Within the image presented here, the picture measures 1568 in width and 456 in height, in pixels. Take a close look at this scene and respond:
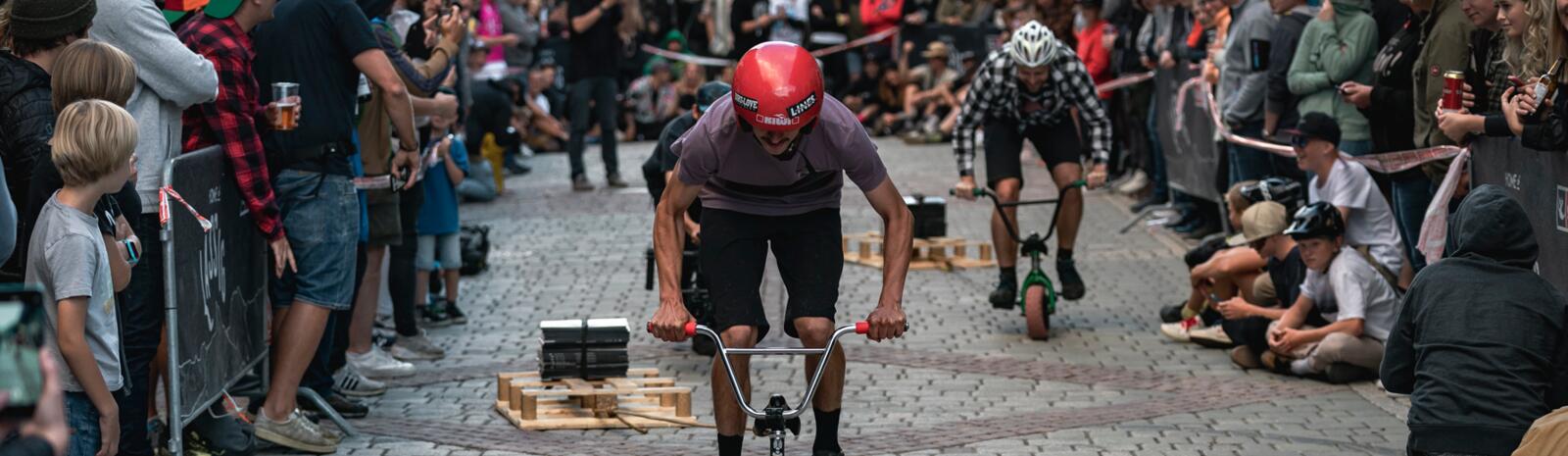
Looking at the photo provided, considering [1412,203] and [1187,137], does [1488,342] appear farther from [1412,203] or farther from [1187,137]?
[1187,137]

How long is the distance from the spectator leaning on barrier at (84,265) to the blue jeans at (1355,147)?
7048mm

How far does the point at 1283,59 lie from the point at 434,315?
5.21 metres

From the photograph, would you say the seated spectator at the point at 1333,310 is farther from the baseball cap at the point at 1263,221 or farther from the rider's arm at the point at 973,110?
the rider's arm at the point at 973,110

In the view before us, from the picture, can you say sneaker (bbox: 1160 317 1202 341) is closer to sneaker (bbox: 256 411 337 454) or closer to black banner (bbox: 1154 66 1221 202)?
black banner (bbox: 1154 66 1221 202)

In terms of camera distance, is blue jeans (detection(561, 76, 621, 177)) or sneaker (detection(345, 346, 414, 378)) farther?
blue jeans (detection(561, 76, 621, 177))

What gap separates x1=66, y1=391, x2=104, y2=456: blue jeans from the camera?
5895 millimetres

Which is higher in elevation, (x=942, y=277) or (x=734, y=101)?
(x=734, y=101)

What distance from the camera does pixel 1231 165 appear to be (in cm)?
1327

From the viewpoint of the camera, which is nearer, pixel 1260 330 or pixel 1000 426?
pixel 1000 426

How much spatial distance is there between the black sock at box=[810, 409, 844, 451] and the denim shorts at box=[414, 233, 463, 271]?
4.66 meters

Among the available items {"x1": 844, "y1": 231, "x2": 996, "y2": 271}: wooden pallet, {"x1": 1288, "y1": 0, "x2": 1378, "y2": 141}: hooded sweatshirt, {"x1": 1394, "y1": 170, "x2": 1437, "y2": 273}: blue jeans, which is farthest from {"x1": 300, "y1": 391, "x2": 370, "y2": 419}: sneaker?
{"x1": 844, "y1": 231, "x2": 996, "y2": 271}: wooden pallet

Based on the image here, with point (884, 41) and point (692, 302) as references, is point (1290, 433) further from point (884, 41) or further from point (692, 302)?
point (884, 41)

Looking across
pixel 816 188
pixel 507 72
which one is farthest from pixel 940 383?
pixel 507 72

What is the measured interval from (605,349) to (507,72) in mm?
13691
